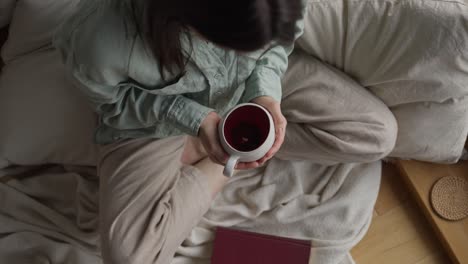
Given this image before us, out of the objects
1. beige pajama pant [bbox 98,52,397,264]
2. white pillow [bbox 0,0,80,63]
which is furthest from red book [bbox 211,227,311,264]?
white pillow [bbox 0,0,80,63]

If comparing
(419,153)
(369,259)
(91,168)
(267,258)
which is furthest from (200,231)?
(419,153)

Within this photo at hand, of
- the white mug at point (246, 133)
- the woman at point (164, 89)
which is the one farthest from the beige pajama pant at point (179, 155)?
the white mug at point (246, 133)

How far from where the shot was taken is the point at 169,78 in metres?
0.79

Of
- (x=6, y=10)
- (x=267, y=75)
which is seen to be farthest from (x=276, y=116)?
(x=6, y=10)

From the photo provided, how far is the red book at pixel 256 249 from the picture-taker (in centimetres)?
106

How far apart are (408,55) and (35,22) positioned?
74 centimetres

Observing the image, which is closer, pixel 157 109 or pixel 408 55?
pixel 157 109

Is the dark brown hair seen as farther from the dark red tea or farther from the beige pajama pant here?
the beige pajama pant

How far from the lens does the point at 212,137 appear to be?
0.79 m

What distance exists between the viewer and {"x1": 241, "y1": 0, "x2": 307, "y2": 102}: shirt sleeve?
86cm

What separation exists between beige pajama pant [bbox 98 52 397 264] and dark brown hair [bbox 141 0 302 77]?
368 mm

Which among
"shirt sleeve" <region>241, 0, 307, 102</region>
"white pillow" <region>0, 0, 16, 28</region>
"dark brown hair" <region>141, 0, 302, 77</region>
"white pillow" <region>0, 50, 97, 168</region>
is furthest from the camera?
"white pillow" <region>0, 0, 16, 28</region>

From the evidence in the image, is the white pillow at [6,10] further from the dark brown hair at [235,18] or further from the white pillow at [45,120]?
the dark brown hair at [235,18]

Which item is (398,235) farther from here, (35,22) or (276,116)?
(35,22)
